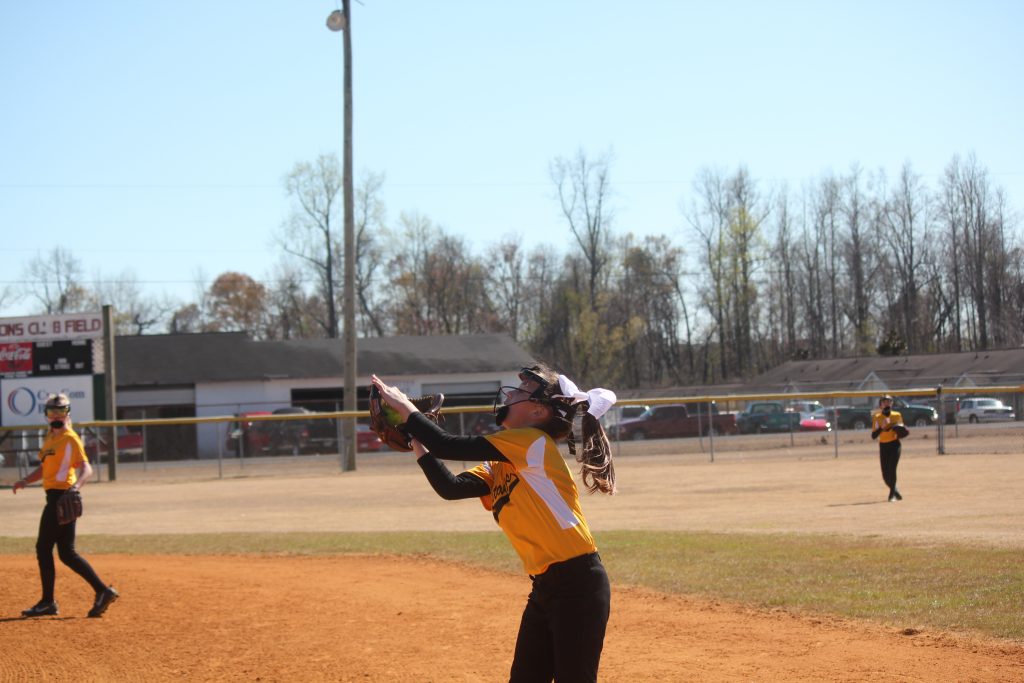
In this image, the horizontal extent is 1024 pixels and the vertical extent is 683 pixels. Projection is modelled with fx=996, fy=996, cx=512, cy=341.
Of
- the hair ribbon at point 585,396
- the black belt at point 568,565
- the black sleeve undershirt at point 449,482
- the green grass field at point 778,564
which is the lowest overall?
the green grass field at point 778,564

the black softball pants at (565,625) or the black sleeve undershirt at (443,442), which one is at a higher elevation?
the black sleeve undershirt at (443,442)

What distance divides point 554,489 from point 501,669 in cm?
360

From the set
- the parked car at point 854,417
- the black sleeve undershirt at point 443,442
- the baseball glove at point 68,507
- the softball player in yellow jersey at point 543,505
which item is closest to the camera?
the black sleeve undershirt at point 443,442

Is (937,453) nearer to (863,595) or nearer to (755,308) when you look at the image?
(863,595)

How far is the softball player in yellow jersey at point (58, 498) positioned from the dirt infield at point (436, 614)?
0.28 meters

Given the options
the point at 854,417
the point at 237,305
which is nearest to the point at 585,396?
the point at 854,417

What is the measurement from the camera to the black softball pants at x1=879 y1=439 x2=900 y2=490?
739 inches

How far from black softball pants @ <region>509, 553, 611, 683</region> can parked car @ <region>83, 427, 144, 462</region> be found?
1195 inches

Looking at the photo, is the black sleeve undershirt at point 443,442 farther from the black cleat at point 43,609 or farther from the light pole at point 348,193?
the light pole at point 348,193

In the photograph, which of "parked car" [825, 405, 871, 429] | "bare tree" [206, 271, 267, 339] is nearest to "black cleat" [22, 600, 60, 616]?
"parked car" [825, 405, 871, 429]

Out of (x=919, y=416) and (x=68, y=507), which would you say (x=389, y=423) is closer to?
(x=68, y=507)

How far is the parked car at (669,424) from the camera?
38.9m

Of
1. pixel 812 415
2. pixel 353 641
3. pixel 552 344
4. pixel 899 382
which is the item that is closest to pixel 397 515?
pixel 353 641

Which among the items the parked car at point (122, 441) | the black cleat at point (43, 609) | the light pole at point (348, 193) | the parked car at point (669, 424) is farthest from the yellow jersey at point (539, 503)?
the parked car at point (669, 424)
